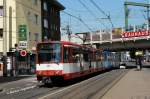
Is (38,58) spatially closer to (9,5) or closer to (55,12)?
(9,5)

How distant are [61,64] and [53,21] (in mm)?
51302

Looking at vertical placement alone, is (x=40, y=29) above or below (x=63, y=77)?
above

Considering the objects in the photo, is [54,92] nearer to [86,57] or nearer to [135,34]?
[86,57]

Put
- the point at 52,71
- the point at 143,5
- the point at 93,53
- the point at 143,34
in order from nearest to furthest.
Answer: the point at 52,71 → the point at 93,53 → the point at 143,5 → the point at 143,34

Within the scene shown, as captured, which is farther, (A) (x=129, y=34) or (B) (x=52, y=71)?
(A) (x=129, y=34)

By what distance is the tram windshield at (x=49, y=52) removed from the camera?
31141 mm

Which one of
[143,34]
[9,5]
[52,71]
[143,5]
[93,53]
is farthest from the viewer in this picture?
[143,34]

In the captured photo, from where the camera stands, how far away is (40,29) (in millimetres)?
71375

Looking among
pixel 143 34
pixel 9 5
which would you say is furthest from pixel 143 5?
pixel 9 5

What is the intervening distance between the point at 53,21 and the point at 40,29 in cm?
1075

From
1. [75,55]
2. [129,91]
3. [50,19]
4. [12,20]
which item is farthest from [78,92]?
[50,19]

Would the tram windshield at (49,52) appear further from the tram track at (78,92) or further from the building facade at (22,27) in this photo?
the building facade at (22,27)

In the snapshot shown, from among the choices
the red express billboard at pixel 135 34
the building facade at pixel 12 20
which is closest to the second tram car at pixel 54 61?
the building facade at pixel 12 20

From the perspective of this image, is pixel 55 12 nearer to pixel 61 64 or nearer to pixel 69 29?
pixel 69 29
